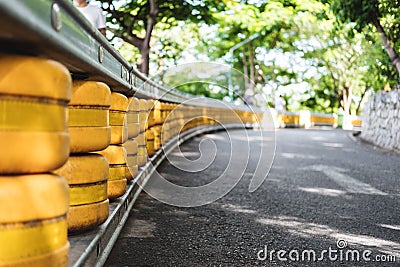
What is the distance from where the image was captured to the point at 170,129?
11586mm

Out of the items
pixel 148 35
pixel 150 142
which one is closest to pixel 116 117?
pixel 150 142

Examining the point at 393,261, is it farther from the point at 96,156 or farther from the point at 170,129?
the point at 170,129

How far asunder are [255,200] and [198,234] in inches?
68.6

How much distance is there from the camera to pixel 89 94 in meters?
3.07

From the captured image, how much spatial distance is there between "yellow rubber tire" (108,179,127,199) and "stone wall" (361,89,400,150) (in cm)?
1010

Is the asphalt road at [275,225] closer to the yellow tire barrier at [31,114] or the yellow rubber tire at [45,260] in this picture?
the yellow rubber tire at [45,260]

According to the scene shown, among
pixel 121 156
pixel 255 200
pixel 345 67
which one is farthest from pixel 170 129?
pixel 345 67

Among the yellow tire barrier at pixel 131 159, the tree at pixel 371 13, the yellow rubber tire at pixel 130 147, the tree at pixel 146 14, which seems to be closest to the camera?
the yellow rubber tire at pixel 130 147

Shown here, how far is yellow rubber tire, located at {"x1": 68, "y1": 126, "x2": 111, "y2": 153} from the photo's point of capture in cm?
303

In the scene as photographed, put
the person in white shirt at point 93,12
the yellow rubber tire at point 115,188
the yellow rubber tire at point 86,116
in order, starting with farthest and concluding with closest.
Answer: the person in white shirt at point 93,12, the yellow rubber tire at point 115,188, the yellow rubber tire at point 86,116

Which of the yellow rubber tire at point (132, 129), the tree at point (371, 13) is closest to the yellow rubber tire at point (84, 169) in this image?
the yellow rubber tire at point (132, 129)

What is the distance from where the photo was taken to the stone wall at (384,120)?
13.9 metres

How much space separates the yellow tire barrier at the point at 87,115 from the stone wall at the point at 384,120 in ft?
36.9

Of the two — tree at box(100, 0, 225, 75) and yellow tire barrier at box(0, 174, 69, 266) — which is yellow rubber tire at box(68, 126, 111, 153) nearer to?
yellow tire barrier at box(0, 174, 69, 266)
